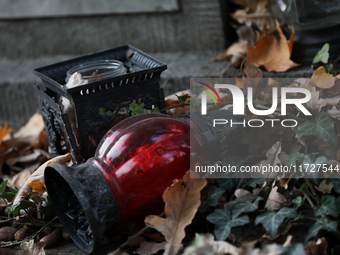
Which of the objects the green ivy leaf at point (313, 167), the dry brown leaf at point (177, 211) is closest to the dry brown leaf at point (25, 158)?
the dry brown leaf at point (177, 211)

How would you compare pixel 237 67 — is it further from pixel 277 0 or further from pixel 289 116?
pixel 289 116

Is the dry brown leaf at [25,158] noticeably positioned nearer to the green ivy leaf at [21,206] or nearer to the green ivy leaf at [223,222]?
the green ivy leaf at [21,206]

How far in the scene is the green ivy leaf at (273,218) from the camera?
34.7 inches

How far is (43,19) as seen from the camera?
2.63 metres

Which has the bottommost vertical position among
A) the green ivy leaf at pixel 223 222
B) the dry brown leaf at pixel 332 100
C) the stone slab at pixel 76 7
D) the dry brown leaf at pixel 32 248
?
the dry brown leaf at pixel 32 248

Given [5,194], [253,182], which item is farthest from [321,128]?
[5,194]

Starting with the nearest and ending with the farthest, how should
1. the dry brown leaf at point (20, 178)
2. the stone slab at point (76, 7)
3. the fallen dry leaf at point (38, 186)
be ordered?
the fallen dry leaf at point (38, 186)
the dry brown leaf at point (20, 178)
the stone slab at point (76, 7)

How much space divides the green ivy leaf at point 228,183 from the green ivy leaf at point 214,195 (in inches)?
1.0

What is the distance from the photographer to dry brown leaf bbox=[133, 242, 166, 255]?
96cm

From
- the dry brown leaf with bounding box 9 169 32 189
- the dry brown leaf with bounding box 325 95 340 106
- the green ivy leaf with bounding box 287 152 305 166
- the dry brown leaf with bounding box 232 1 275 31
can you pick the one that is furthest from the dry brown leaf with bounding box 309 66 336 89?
the dry brown leaf with bounding box 9 169 32 189

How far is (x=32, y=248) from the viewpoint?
1.04 metres

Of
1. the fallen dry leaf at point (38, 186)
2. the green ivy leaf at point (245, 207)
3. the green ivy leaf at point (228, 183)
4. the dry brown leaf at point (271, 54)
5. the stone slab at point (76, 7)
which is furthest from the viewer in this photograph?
the stone slab at point (76, 7)

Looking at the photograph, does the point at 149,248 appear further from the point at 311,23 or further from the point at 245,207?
the point at 311,23

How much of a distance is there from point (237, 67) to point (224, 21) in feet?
1.35
